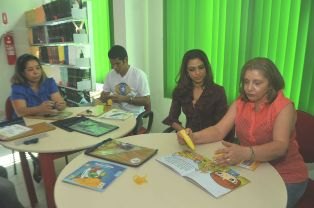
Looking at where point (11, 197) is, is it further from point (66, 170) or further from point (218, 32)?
point (218, 32)

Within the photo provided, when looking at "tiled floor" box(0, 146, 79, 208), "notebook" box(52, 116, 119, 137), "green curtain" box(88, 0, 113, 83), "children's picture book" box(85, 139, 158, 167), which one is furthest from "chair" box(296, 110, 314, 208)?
"green curtain" box(88, 0, 113, 83)

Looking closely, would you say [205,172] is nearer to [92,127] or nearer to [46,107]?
[92,127]

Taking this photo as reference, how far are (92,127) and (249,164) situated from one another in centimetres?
112

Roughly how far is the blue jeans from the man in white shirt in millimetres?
1686

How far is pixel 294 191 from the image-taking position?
1.49 metres

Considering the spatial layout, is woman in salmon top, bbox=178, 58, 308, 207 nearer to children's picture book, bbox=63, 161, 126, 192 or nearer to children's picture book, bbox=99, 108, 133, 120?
children's picture book, bbox=63, 161, 126, 192

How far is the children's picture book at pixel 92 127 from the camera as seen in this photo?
1.90 metres

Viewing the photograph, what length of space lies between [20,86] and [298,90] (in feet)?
7.75

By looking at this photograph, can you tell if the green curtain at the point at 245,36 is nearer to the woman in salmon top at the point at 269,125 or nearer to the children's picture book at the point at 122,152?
the woman in salmon top at the point at 269,125

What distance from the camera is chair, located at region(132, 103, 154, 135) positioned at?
224cm

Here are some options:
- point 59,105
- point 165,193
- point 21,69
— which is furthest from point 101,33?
point 165,193

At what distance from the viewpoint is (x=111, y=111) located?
241cm

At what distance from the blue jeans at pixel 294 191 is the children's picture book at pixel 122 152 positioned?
0.74 metres

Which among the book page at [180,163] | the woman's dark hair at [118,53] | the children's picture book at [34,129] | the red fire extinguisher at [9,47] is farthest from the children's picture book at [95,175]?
the red fire extinguisher at [9,47]
